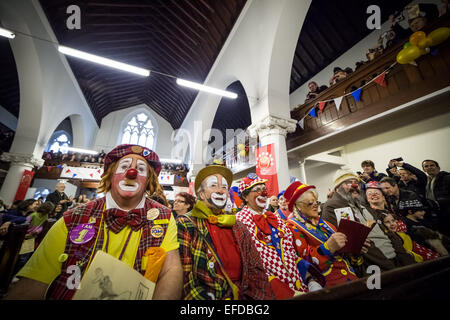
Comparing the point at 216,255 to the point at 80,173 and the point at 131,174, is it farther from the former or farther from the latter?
the point at 80,173

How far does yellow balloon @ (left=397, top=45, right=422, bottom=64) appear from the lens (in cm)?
278

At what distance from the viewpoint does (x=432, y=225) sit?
2182 millimetres

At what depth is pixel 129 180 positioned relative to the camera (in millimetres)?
1090

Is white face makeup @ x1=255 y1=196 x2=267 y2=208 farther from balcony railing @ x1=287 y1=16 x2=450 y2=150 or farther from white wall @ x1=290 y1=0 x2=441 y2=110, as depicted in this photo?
white wall @ x1=290 y1=0 x2=441 y2=110

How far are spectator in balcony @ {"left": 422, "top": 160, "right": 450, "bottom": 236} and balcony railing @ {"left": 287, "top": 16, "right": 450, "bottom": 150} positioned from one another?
123 cm

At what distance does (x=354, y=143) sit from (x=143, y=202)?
18.3 feet

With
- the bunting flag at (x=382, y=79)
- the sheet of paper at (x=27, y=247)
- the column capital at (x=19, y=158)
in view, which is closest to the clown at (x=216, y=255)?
the sheet of paper at (x=27, y=247)

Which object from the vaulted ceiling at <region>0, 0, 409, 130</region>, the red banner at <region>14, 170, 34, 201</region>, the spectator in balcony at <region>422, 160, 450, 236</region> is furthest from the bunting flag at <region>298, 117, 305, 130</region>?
the red banner at <region>14, 170, 34, 201</region>

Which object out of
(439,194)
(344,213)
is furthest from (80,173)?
(439,194)

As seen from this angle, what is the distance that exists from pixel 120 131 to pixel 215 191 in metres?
14.3
